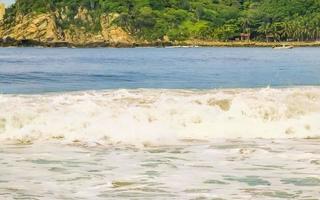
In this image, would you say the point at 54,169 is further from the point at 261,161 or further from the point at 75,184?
the point at 261,161

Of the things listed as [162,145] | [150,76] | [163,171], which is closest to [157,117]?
[162,145]

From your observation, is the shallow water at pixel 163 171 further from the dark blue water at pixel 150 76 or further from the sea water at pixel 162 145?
the dark blue water at pixel 150 76

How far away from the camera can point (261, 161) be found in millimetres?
14398

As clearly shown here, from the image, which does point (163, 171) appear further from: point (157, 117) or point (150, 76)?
point (150, 76)

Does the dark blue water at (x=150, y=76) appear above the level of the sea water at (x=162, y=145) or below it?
below

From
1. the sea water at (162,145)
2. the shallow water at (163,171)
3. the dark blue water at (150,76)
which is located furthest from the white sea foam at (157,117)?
the dark blue water at (150,76)

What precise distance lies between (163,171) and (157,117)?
7474 mm

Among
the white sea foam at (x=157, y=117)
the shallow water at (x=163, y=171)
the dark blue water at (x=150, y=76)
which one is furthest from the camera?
the dark blue water at (x=150, y=76)

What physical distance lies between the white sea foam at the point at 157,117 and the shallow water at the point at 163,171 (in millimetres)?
1758

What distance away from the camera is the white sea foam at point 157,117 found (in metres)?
18.8

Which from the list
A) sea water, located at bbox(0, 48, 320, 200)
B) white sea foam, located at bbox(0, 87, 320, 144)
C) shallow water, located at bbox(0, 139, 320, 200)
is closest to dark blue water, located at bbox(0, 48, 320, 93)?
white sea foam, located at bbox(0, 87, 320, 144)

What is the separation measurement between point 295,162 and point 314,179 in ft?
5.86

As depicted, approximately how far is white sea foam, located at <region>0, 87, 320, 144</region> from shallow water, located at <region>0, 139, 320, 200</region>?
176 cm

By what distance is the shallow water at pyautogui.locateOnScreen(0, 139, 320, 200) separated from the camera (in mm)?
11508
